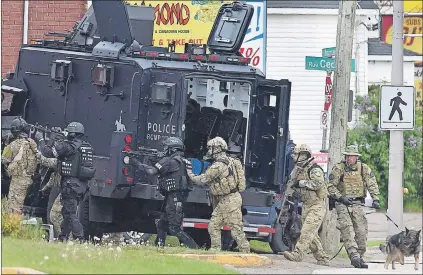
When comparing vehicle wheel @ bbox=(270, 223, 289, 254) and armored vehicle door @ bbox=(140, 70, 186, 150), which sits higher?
armored vehicle door @ bbox=(140, 70, 186, 150)

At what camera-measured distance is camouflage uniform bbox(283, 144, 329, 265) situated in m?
14.8

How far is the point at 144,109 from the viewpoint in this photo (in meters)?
15.9

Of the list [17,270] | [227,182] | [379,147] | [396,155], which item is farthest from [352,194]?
[379,147]

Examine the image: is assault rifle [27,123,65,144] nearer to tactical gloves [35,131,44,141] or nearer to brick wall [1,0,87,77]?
tactical gloves [35,131,44,141]

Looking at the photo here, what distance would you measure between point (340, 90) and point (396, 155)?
4.48 feet

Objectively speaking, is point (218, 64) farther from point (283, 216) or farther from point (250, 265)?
point (250, 265)

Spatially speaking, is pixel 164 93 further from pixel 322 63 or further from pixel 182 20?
pixel 182 20

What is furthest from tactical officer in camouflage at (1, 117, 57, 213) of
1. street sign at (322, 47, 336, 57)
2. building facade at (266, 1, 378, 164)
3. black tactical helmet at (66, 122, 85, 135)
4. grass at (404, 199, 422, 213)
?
grass at (404, 199, 422, 213)

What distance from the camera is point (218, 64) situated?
651 inches

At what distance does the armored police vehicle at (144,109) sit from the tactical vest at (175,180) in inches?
21.0

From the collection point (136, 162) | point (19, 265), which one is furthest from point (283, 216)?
point (19, 265)

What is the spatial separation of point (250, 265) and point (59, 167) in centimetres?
302

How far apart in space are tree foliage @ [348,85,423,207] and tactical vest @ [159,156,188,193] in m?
16.0

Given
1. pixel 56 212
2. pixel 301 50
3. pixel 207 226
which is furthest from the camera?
pixel 301 50
